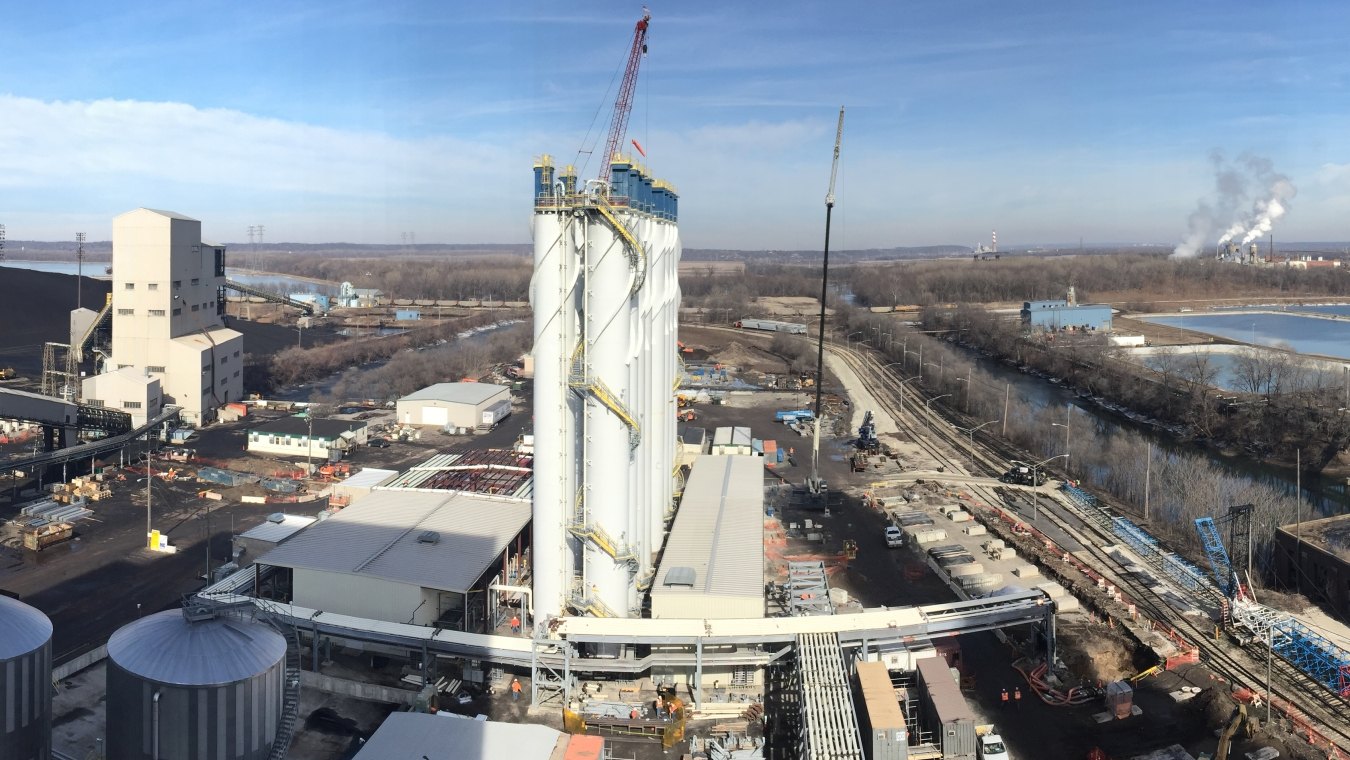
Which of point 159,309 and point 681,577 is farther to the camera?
point 159,309

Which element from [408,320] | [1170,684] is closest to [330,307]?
[408,320]

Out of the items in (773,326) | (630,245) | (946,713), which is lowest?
(946,713)

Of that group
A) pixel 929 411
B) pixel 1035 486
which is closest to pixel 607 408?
pixel 1035 486

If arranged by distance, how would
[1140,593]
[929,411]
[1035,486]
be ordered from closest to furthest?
[1140,593], [1035,486], [929,411]

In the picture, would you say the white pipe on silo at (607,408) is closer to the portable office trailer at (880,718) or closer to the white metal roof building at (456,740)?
the white metal roof building at (456,740)

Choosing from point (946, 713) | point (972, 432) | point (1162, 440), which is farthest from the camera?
point (1162, 440)

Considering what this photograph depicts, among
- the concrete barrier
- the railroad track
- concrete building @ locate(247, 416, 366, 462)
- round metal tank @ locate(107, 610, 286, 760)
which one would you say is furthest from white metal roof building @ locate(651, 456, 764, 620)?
concrete building @ locate(247, 416, 366, 462)

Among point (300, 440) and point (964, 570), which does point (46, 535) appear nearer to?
point (300, 440)
